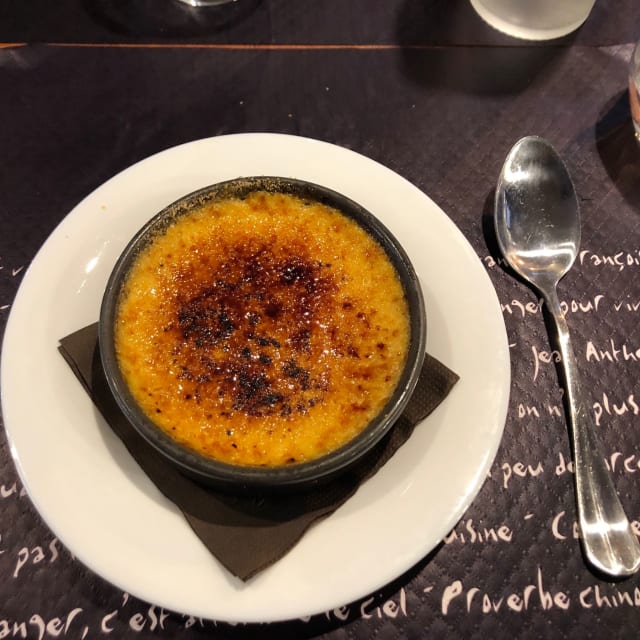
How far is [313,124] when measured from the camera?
5.05 feet

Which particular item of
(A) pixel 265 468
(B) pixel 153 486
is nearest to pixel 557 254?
(A) pixel 265 468

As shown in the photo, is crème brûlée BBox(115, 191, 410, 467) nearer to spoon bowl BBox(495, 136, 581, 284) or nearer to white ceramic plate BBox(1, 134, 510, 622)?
white ceramic plate BBox(1, 134, 510, 622)

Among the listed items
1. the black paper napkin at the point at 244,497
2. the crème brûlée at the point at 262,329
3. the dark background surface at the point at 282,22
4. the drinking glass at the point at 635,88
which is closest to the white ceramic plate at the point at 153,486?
the black paper napkin at the point at 244,497

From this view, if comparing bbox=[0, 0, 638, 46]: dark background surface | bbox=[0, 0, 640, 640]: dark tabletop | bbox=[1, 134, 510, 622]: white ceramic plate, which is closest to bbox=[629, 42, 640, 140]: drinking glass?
bbox=[0, 0, 640, 640]: dark tabletop

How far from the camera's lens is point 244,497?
96 centimetres

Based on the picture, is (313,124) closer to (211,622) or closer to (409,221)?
(409,221)

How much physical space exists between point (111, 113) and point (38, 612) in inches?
47.1

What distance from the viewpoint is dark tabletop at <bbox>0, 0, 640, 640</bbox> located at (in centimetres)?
102

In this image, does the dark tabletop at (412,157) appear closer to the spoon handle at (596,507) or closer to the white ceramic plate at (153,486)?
the spoon handle at (596,507)

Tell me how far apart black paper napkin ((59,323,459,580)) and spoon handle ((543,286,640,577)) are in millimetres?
315

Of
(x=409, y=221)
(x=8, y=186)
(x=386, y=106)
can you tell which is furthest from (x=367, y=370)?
(x=8, y=186)

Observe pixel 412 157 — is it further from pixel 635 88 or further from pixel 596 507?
pixel 596 507

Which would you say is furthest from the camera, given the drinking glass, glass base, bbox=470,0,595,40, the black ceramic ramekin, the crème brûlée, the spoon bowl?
glass base, bbox=470,0,595,40

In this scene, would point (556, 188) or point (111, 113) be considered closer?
point (556, 188)
